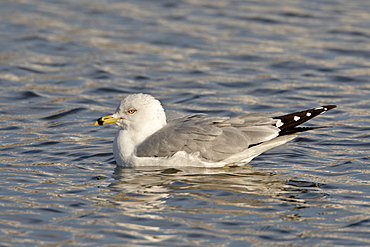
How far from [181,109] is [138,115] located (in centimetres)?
317

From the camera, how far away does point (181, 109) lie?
13.4m

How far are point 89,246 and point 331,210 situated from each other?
2.99 m

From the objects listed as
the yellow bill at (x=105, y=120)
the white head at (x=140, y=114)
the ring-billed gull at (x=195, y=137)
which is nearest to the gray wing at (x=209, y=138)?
the ring-billed gull at (x=195, y=137)

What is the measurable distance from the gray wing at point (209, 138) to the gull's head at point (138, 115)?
0.27 meters

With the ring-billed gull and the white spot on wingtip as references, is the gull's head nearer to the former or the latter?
the ring-billed gull

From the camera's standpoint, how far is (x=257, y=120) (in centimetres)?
1020

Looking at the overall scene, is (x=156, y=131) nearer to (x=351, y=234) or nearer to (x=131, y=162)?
(x=131, y=162)

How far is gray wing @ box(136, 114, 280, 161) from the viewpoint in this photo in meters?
9.90

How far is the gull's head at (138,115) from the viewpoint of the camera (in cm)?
1027

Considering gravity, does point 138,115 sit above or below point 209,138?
above

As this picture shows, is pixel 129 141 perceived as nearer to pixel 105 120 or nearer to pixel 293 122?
pixel 105 120

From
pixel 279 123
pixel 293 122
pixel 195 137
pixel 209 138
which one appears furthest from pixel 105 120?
pixel 293 122

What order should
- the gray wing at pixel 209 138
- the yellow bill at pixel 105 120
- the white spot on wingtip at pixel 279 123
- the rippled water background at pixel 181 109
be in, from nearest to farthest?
the rippled water background at pixel 181 109
the gray wing at pixel 209 138
the white spot on wingtip at pixel 279 123
the yellow bill at pixel 105 120

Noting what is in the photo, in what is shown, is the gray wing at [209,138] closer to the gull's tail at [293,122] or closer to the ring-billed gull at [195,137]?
the ring-billed gull at [195,137]
